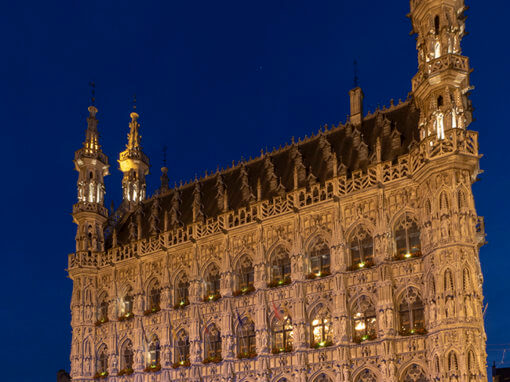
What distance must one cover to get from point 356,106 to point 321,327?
17552 mm

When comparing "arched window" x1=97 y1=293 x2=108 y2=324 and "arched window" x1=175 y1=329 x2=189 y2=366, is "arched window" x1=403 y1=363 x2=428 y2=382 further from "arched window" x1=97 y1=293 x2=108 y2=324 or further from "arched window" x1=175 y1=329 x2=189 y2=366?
"arched window" x1=97 y1=293 x2=108 y2=324

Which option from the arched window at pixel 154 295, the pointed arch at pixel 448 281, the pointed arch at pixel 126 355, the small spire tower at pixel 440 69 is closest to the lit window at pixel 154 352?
the pointed arch at pixel 126 355

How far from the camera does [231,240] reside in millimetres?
49594

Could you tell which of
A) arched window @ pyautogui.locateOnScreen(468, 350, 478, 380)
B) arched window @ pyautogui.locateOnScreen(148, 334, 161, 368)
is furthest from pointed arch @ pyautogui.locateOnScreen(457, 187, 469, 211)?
arched window @ pyautogui.locateOnScreen(148, 334, 161, 368)

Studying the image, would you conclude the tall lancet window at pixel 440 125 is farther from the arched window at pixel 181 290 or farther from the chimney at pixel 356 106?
the arched window at pixel 181 290

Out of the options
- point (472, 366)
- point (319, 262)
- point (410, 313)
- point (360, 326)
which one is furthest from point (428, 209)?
point (472, 366)

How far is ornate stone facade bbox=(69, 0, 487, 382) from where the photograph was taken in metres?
38.5

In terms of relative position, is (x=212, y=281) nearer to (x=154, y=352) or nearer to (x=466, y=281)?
(x=154, y=352)

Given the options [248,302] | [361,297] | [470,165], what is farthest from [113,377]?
[470,165]

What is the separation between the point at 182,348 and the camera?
51188mm

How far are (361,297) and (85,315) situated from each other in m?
27.3

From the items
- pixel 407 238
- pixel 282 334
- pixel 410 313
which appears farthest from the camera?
pixel 282 334

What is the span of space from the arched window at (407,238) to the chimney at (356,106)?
1130 cm

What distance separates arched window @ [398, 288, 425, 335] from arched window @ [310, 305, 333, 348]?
4.99 m
